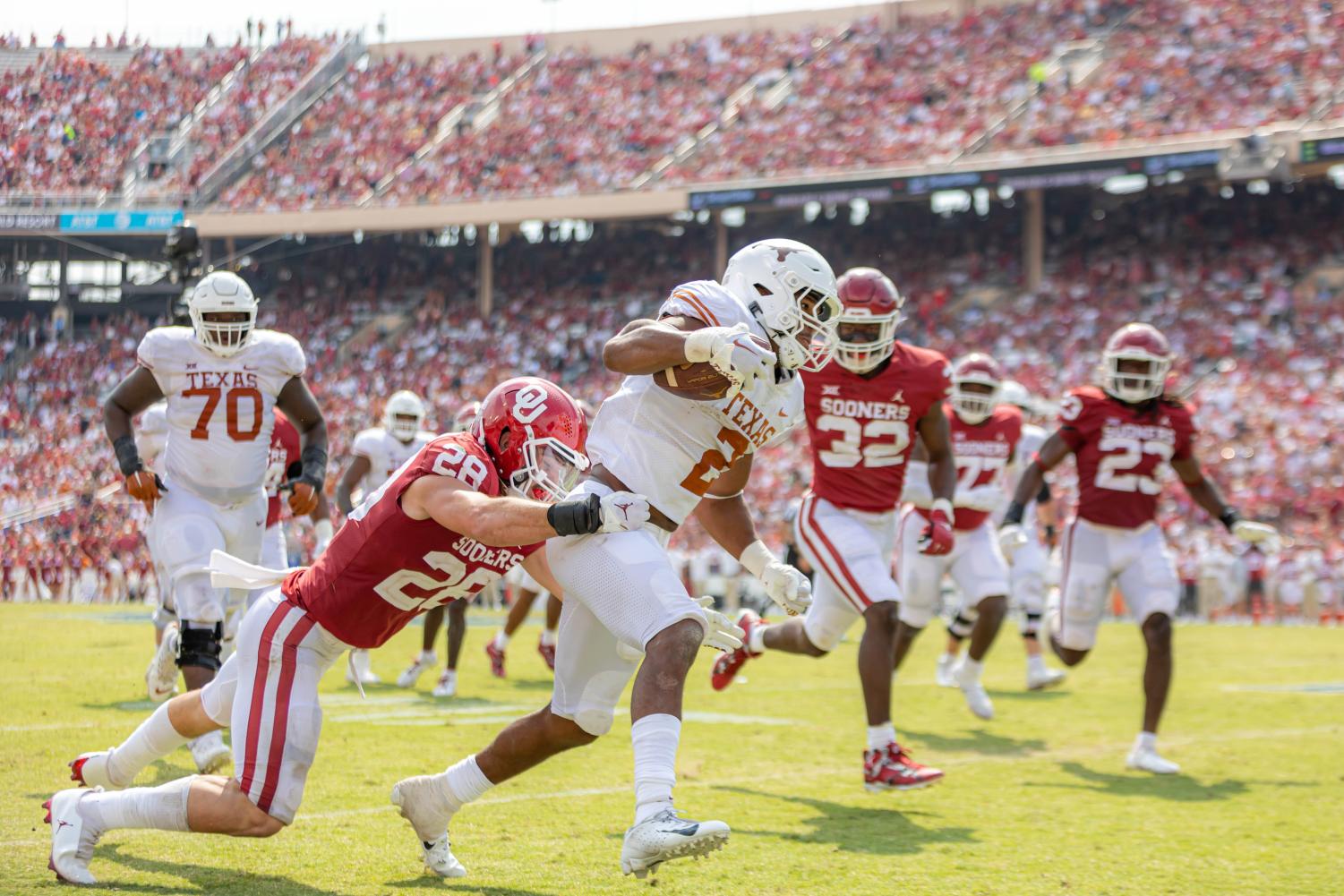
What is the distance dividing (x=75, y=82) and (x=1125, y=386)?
8.13 metres

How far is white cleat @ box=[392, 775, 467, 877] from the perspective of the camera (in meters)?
4.58

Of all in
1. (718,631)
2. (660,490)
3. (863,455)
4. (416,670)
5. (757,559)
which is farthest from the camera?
(416,670)

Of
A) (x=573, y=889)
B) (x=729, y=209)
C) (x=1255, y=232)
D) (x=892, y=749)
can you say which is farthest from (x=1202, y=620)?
(x=573, y=889)

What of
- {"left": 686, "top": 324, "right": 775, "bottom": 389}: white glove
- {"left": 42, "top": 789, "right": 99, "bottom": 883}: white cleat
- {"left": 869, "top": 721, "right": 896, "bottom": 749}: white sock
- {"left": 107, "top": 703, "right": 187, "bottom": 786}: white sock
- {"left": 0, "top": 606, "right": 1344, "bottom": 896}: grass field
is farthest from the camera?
{"left": 869, "top": 721, "right": 896, "bottom": 749}: white sock

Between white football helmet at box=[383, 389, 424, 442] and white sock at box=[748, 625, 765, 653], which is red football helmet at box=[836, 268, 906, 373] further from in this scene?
white football helmet at box=[383, 389, 424, 442]

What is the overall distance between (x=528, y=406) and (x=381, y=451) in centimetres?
671

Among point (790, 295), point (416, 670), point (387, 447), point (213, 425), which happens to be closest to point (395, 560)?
point (790, 295)

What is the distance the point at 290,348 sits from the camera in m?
7.25

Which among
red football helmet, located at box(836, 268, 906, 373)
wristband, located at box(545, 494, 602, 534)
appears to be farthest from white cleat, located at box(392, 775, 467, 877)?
red football helmet, located at box(836, 268, 906, 373)

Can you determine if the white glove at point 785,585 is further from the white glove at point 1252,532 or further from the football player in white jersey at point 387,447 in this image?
the football player in white jersey at point 387,447

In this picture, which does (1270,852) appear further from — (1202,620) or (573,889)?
(1202,620)

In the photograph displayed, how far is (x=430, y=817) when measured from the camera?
4.59 meters

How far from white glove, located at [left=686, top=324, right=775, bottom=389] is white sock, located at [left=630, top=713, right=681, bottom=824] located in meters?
0.97

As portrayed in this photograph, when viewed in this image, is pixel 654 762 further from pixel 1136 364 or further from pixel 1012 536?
pixel 1136 364
